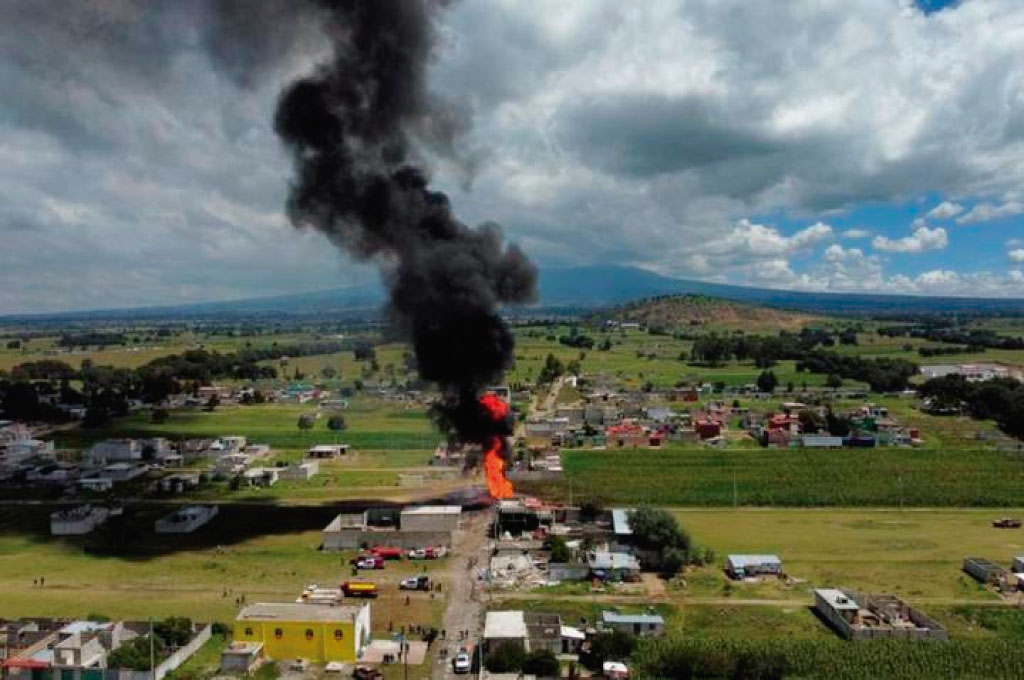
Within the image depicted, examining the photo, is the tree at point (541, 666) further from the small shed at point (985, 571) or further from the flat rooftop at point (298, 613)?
the small shed at point (985, 571)

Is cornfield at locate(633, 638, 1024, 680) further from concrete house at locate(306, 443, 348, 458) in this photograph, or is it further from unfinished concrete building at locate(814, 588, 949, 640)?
concrete house at locate(306, 443, 348, 458)

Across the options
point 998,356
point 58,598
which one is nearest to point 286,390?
point 58,598

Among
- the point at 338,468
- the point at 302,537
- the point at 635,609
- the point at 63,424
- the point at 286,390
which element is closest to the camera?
the point at 635,609

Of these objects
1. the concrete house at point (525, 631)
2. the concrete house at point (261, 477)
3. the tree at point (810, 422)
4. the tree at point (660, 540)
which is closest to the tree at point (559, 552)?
the tree at point (660, 540)

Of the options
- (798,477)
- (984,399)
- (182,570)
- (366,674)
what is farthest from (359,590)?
(984,399)

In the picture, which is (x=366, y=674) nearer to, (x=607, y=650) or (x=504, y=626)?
(x=504, y=626)

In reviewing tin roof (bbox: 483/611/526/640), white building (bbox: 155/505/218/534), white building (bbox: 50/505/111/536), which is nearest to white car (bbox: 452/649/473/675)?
tin roof (bbox: 483/611/526/640)

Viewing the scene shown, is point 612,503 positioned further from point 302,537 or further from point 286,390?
→ point 286,390
